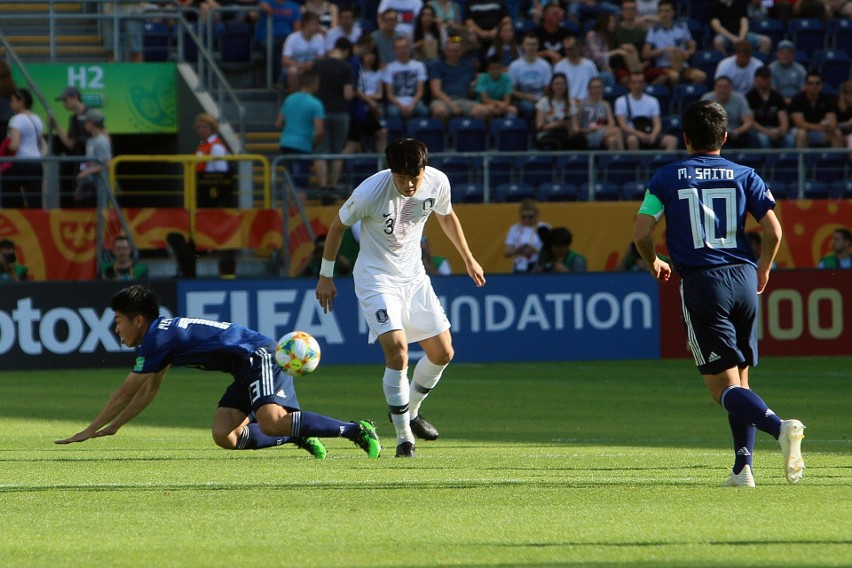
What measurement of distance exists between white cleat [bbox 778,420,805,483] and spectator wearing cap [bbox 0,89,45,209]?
47.1 ft

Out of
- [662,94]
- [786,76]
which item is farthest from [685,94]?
[786,76]

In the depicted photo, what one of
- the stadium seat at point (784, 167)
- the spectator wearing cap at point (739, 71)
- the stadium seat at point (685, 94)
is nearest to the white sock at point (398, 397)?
the stadium seat at point (784, 167)

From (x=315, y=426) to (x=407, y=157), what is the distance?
5.85 ft

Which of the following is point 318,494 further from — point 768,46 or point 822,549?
point 768,46

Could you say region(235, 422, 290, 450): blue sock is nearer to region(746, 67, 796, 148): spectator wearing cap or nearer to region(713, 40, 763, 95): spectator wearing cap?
region(746, 67, 796, 148): spectator wearing cap

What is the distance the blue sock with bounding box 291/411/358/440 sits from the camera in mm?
9141

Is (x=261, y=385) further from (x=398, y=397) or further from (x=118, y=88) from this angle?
(x=118, y=88)

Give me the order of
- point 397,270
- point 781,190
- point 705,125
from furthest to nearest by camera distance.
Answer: point 781,190
point 397,270
point 705,125

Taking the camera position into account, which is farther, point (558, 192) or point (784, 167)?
point (784, 167)

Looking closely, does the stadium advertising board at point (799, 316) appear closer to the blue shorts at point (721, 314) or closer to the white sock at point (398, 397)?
the white sock at point (398, 397)

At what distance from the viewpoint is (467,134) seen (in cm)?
2206

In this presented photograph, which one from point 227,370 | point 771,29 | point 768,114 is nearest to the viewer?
point 227,370

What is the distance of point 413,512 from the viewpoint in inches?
273

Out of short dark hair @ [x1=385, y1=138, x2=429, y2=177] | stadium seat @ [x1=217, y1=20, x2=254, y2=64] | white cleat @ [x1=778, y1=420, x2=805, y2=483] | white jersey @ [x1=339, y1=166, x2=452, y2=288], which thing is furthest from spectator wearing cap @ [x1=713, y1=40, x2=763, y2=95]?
white cleat @ [x1=778, y1=420, x2=805, y2=483]
